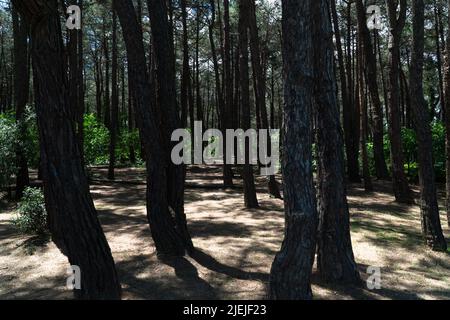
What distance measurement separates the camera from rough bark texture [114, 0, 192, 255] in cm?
641

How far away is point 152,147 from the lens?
647 cm

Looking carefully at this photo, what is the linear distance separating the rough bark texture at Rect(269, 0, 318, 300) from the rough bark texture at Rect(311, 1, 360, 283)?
1301 millimetres

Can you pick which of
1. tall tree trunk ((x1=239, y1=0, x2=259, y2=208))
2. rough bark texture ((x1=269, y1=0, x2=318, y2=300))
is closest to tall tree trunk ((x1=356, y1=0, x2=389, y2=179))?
tall tree trunk ((x1=239, y1=0, x2=259, y2=208))

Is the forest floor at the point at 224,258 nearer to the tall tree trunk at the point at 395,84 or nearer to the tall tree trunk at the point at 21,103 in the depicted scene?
the tall tree trunk at the point at 395,84

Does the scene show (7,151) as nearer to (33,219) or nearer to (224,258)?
(33,219)

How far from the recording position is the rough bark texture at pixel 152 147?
21.0ft

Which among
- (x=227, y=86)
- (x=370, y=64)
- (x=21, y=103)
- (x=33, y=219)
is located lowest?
(x=33, y=219)

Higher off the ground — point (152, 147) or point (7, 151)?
point (7, 151)

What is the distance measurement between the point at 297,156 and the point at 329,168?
1605 mm

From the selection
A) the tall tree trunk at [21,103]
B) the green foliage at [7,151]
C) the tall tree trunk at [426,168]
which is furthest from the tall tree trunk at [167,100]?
the tall tree trunk at [21,103]

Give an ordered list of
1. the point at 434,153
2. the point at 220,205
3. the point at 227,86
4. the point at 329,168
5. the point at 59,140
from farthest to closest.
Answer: the point at 434,153 → the point at 227,86 → the point at 220,205 → the point at 329,168 → the point at 59,140

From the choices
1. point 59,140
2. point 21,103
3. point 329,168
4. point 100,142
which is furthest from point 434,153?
point 100,142

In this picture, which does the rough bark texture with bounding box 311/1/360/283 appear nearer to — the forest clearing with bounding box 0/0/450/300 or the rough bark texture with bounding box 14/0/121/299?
the forest clearing with bounding box 0/0/450/300
